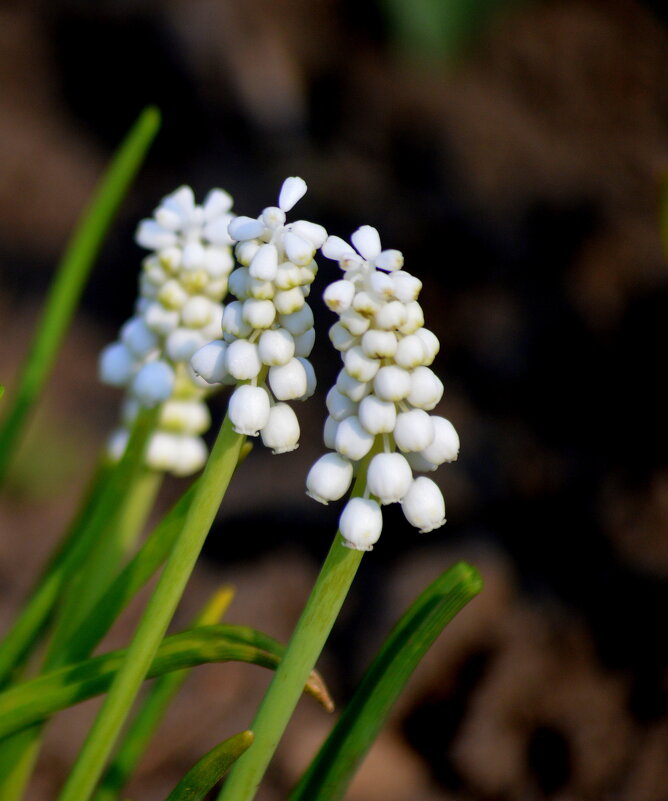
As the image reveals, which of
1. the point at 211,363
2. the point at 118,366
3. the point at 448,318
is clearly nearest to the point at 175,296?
the point at 118,366

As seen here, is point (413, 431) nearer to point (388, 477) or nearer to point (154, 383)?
point (388, 477)

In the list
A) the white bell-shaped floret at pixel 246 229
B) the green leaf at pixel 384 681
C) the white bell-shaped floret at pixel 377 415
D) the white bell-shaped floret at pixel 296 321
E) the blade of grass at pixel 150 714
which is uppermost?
the white bell-shaped floret at pixel 246 229

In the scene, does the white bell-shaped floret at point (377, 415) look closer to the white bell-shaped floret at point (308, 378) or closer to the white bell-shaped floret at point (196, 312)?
the white bell-shaped floret at point (308, 378)

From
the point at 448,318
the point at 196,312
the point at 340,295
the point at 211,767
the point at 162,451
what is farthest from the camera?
the point at 448,318

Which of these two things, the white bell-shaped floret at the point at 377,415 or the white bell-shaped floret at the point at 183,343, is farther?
the white bell-shaped floret at the point at 183,343

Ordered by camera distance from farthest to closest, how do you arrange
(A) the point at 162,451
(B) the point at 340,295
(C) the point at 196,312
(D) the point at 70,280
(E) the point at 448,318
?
(E) the point at 448,318, (D) the point at 70,280, (A) the point at 162,451, (C) the point at 196,312, (B) the point at 340,295

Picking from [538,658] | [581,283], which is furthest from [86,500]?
[581,283]

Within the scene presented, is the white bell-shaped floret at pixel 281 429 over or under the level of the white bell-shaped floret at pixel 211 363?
under

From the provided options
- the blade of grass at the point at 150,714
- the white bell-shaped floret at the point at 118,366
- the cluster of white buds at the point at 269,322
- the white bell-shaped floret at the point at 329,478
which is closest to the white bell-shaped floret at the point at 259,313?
the cluster of white buds at the point at 269,322
